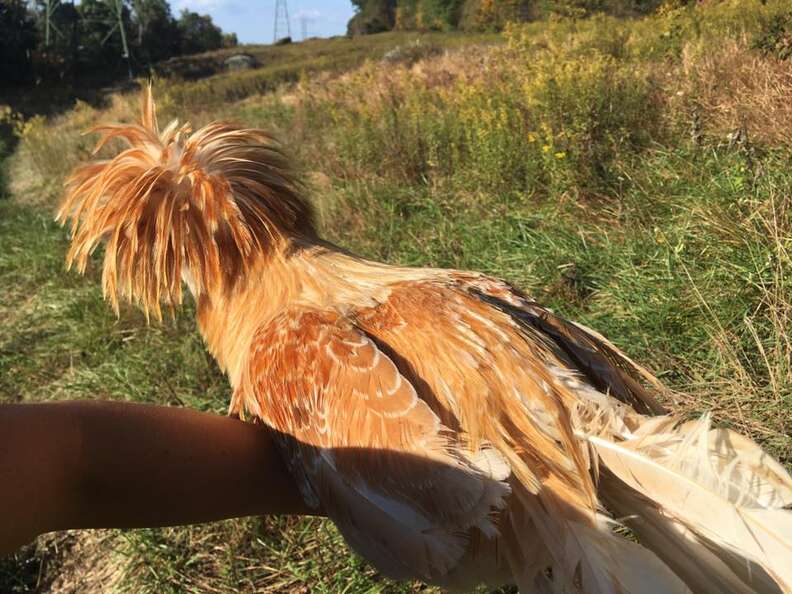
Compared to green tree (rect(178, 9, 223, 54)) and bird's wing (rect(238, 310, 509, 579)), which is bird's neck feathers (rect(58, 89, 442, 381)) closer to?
bird's wing (rect(238, 310, 509, 579))

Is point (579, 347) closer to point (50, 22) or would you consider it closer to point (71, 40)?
point (50, 22)

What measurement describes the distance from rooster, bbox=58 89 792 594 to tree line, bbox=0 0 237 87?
110 feet

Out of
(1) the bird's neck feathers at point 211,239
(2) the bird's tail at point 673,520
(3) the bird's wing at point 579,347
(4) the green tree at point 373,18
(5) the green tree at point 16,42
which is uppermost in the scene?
(4) the green tree at point 373,18

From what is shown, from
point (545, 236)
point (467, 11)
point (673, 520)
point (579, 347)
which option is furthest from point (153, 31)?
point (673, 520)

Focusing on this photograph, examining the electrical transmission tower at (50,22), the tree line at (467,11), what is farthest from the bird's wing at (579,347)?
the electrical transmission tower at (50,22)

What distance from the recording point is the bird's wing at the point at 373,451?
1.44 meters

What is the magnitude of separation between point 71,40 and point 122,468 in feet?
132

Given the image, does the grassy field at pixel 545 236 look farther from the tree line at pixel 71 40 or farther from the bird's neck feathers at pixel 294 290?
the tree line at pixel 71 40

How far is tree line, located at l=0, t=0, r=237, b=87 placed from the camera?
31891mm

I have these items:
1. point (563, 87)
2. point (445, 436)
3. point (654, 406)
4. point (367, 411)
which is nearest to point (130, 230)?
point (367, 411)

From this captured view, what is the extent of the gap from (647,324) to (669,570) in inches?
87.2

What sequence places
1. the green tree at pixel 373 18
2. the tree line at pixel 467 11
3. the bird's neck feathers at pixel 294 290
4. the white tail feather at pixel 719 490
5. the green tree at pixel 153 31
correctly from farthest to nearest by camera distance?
the green tree at pixel 373 18 < the green tree at pixel 153 31 < the tree line at pixel 467 11 < the bird's neck feathers at pixel 294 290 < the white tail feather at pixel 719 490

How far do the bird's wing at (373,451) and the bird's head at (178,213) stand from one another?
524mm

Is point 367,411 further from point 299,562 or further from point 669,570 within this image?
point 299,562
